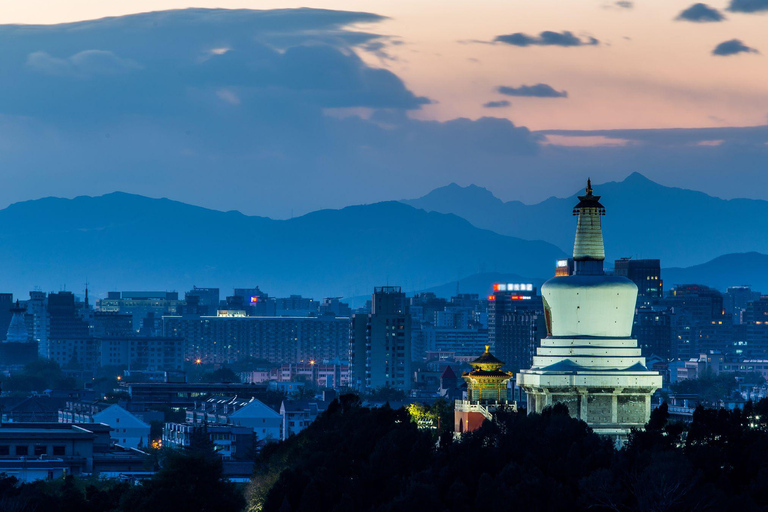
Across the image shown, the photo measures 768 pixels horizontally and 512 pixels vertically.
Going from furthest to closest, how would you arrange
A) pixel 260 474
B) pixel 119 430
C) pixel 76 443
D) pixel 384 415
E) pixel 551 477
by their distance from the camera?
pixel 119 430, pixel 76 443, pixel 260 474, pixel 384 415, pixel 551 477

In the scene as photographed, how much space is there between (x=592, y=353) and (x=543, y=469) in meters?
6.15

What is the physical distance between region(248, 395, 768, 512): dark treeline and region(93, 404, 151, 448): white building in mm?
83188

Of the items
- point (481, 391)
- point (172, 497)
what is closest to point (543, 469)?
point (172, 497)

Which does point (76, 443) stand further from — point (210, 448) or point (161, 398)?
point (161, 398)

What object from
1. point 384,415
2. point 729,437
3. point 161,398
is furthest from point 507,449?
point 161,398

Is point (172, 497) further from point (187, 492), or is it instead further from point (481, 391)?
point (481, 391)

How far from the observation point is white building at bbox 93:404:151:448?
139 meters

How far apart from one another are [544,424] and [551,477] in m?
3.13

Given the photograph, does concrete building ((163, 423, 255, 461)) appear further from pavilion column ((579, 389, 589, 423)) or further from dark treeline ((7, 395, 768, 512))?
pavilion column ((579, 389, 589, 423))

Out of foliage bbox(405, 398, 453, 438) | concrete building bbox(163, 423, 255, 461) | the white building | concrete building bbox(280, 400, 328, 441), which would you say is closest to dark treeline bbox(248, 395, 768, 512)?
foliage bbox(405, 398, 453, 438)

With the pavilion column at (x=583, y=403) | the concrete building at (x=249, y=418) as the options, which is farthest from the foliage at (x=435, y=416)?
the concrete building at (x=249, y=418)

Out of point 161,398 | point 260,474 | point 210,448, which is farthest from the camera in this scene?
point 161,398

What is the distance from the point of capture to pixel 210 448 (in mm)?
109375

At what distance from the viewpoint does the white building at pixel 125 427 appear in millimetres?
139125
